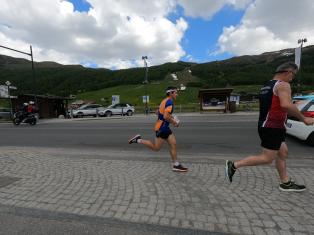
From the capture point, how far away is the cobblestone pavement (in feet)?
10.2

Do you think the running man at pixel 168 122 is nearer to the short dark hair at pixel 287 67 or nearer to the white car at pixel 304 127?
the short dark hair at pixel 287 67

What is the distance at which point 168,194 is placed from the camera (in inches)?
154

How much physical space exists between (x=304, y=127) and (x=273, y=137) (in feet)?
15.7

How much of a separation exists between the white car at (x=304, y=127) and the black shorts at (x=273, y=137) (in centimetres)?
455

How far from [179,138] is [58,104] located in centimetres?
2475

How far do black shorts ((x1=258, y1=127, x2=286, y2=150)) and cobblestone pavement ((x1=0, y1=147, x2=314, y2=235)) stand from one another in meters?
0.71

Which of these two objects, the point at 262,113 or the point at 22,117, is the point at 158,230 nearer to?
the point at 262,113

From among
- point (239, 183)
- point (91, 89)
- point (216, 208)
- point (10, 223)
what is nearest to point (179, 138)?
point (239, 183)

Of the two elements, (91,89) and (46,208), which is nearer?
(46,208)

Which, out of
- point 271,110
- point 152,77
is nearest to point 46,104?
point 271,110

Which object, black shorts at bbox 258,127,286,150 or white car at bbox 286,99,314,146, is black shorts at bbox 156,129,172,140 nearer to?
black shorts at bbox 258,127,286,150

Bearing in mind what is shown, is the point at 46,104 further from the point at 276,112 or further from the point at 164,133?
the point at 276,112

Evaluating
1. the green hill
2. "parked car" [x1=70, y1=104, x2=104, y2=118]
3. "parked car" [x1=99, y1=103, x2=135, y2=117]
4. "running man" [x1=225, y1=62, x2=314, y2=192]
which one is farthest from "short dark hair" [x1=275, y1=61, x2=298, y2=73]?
the green hill

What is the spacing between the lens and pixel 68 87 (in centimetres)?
11625
